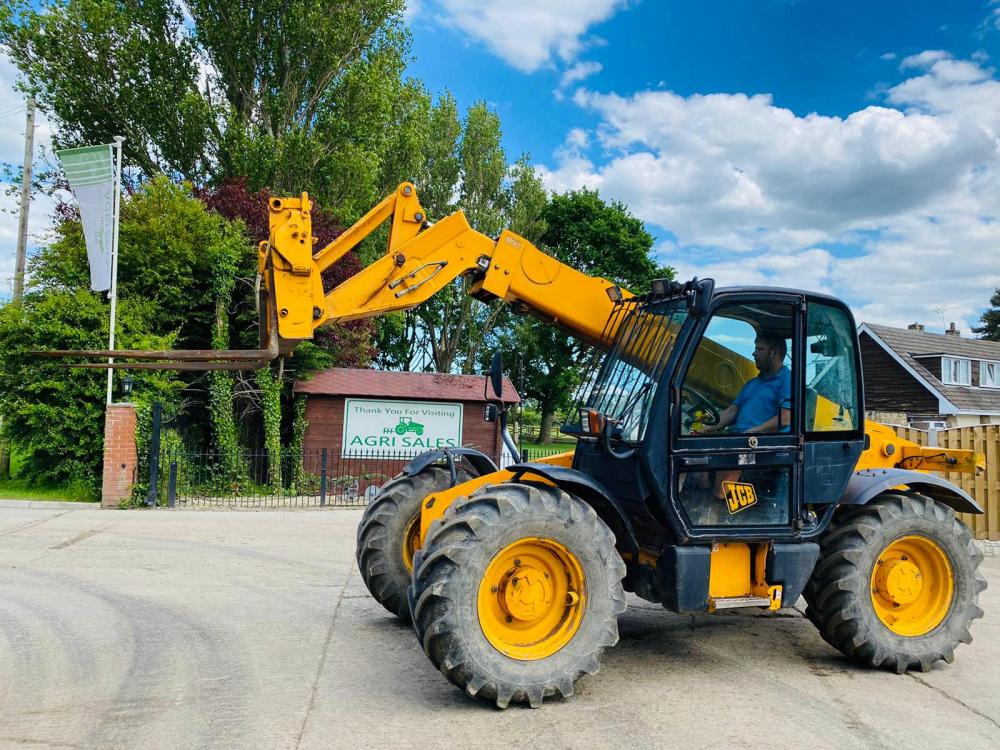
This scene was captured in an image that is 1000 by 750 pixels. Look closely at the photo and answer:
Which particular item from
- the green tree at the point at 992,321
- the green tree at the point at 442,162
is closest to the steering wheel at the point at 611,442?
the green tree at the point at 442,162

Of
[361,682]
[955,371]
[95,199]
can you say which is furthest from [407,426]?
[955,371]

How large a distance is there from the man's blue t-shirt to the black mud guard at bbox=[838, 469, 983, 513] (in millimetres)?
748

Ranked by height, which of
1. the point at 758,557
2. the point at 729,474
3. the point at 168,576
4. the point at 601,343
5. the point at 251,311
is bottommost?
the point at 168,576

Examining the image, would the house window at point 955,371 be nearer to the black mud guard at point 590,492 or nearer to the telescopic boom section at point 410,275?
the telescopic boom section at point 410,275

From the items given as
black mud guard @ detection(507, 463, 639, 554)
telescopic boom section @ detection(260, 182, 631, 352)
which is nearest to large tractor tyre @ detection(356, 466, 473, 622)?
black mud guard @ detection(507, 463, 639, 554)

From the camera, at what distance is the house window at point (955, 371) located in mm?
32075

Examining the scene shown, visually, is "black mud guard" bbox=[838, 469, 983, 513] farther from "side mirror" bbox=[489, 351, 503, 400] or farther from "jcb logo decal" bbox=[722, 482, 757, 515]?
"side mirror" bbox=[489, 351, 503, 400]

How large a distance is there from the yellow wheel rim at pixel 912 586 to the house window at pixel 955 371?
3106 cm

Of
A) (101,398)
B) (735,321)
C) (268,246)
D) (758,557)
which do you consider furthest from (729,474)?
(101,398)

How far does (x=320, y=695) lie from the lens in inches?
170

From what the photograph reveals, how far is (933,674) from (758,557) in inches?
58.1

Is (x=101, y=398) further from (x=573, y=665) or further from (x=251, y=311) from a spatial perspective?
(x=573, y=665)

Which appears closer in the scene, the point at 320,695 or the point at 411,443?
the point at 320,695

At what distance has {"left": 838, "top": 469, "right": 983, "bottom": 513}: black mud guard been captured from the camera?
16.7ft
